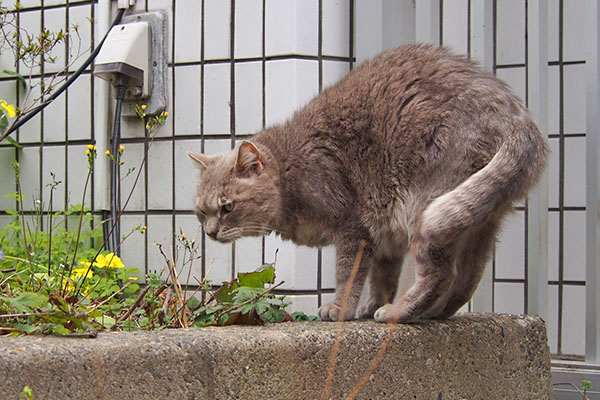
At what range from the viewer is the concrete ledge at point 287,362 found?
1.52 m

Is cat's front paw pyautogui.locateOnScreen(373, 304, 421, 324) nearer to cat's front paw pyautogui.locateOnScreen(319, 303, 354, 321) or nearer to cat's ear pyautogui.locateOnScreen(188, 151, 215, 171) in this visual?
cat's front paw pyautogui.locateOnScreen(319, 303, 354, 321)

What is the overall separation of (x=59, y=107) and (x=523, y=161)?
2599 mm

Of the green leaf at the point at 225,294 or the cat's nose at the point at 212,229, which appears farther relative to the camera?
the cat's nose at the point at 212,229

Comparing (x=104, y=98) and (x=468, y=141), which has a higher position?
(x=104, y=98)

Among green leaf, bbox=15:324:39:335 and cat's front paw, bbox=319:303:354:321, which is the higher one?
green leaf, bbox=15:324:39:335

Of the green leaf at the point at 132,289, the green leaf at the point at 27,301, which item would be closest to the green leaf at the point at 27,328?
the green leaf at the point at 27,301

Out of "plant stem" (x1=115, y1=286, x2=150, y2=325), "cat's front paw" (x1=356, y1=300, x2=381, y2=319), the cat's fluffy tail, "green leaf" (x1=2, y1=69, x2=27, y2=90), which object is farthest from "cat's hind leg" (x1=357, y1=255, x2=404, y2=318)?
"green leaf" (x1=2, y1=69, x2=27, y2=90)

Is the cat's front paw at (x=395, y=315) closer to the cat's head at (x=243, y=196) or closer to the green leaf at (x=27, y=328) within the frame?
the cat's head at (x=243, y=196)

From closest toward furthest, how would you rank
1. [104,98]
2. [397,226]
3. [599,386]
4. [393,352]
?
1. [393,352]
2. [397,226]
3. [599,386]
4. [104,98]

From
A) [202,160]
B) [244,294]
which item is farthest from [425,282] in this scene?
[202,160]

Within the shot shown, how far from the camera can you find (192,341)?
1688 mm

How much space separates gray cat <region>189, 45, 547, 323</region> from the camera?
217cm

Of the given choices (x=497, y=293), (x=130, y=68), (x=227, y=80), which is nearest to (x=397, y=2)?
(x=227, y=80)

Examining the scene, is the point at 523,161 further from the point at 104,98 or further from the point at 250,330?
the point at 104,98
